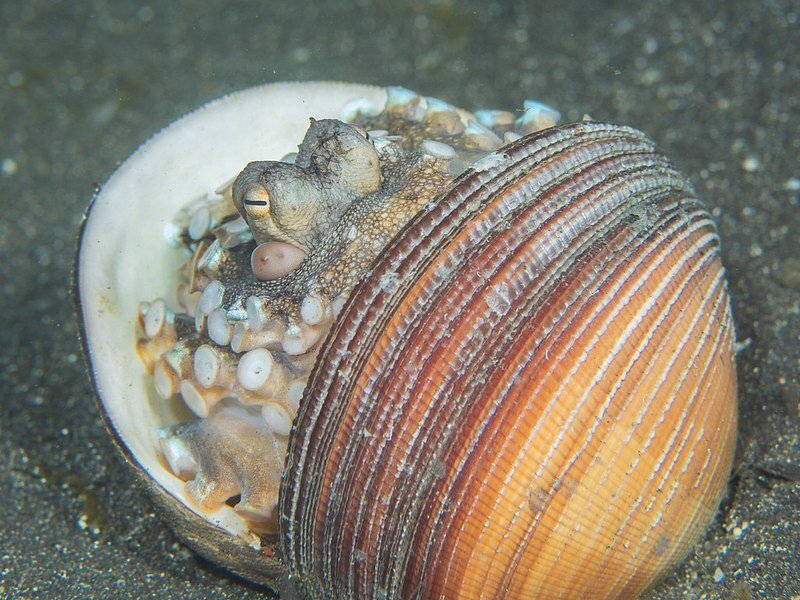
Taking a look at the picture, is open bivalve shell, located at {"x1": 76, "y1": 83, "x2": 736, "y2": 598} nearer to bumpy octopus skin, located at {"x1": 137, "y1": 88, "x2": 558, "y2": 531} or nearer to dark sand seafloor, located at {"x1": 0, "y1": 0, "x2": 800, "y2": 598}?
bumpy octopus skin, located at {"x1": 137, "y1": 88, "x2": 558, "y2": 531}

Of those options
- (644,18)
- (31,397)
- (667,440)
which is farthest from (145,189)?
(644,18)

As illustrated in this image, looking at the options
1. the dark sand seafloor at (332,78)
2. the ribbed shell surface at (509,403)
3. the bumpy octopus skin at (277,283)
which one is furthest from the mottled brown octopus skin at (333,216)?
the dark sand seafloor at (332,78)

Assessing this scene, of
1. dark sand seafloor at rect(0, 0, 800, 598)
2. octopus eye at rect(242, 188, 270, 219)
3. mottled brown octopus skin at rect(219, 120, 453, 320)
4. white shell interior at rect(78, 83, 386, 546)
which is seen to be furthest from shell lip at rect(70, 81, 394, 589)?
octopus eye at rect(242, 188, 270, 219)

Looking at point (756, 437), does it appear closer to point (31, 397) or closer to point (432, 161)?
point (432, 161)

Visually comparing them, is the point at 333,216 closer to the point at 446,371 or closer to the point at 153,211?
the point at 446,371

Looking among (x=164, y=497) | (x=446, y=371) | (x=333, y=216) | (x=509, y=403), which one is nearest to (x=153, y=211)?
(x=333, y=216)

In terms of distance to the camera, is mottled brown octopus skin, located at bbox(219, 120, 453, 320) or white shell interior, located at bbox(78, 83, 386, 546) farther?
white shell interior, located at bbox(78, 83, 386, 546)

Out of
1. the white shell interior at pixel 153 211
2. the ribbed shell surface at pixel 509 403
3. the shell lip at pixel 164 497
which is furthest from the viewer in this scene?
the white shell interior at pixel 153 211

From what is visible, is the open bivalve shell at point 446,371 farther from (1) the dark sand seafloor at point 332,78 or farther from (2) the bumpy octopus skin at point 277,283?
(1) the dark sand seafloor at point 332,78
